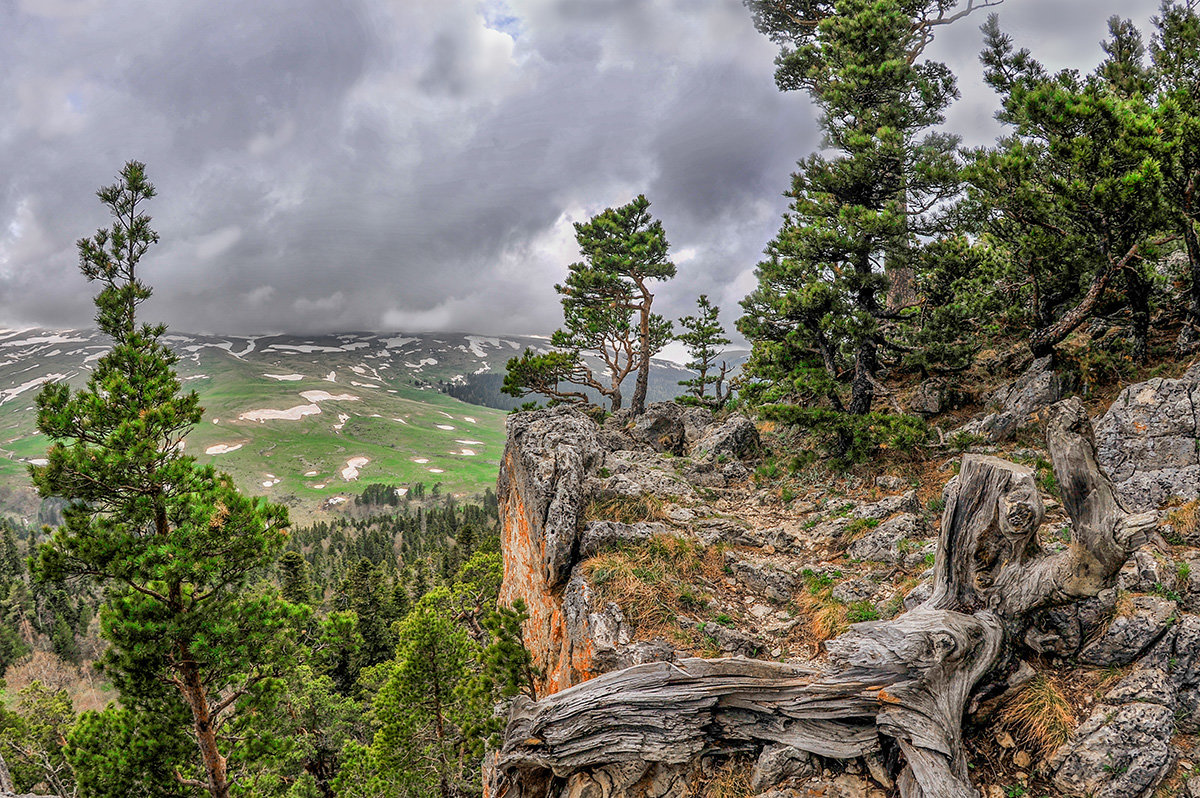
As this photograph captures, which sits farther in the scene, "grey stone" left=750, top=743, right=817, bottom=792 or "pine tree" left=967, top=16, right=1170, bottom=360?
"pine tree" left=967, top=16, right=1170, bottom=360

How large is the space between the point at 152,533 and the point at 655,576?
1306 cm

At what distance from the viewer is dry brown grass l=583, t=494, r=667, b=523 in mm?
13469

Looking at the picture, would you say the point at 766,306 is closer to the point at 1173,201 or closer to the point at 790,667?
the point at 1173,201

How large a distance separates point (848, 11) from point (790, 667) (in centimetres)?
2013

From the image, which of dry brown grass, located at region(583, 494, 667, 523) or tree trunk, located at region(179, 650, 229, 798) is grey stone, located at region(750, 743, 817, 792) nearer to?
dry brown grass, located at region(583, 494, 667, 523)

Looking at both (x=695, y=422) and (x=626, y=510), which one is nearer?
(x=626, y=510)

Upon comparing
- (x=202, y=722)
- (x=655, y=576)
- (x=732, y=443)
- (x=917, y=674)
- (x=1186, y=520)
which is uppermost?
(x=1186, y=520)

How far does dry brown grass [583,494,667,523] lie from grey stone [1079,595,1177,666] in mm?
8536

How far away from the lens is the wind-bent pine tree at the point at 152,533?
11352 mm

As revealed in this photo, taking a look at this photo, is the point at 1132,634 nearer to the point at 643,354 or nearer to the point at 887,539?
the point at 887,539

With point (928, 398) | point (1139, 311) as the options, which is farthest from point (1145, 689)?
point (928, 398)

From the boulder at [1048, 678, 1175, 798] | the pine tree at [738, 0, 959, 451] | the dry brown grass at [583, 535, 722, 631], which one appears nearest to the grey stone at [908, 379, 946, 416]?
the pine tree at [738, 0, 959, 451]

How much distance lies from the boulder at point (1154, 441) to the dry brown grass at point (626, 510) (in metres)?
9.08

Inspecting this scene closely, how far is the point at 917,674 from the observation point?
6.27 meters
